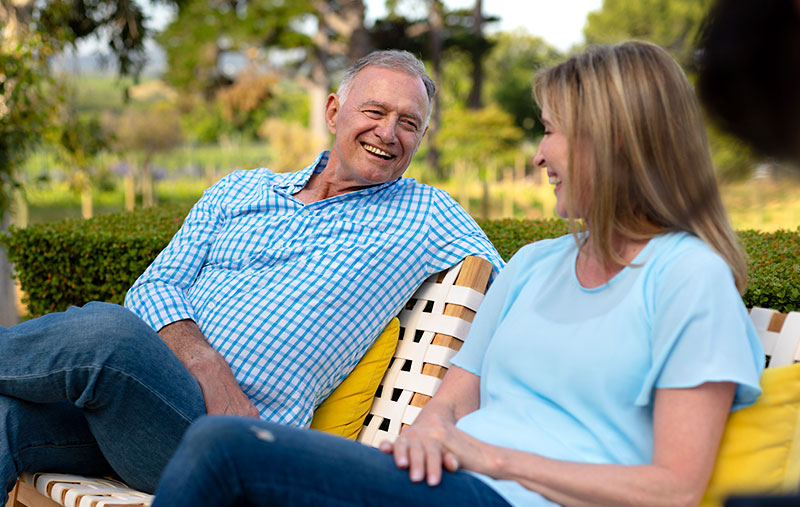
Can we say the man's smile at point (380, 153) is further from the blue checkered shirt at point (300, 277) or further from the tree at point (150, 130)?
the tree at point (150, 130)

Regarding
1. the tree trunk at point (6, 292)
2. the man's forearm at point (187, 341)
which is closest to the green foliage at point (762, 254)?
the man's forearm at point (187, 341)

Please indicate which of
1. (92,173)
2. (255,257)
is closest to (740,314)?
(255,257)

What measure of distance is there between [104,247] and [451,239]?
2635mm

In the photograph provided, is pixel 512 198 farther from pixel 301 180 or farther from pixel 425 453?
pixel 425 453

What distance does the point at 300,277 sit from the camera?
2.78 metres

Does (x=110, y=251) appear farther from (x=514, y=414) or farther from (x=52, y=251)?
(x=514, y=414)

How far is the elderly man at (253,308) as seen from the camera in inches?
89.0

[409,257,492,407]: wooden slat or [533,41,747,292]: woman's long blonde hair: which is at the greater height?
[533,41,747,292]: woman's long blonde hair

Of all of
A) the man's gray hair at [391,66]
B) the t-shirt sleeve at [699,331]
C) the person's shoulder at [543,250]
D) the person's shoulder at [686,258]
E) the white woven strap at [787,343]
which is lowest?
the white woven strap at [787,343]

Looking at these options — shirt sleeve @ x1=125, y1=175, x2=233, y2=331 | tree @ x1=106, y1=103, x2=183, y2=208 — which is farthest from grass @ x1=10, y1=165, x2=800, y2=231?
tree @ x1=106, y1=103, x2=183, y2=208

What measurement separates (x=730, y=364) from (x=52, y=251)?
4.40 metres

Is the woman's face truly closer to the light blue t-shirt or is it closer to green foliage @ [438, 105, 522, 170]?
the light blue t-shirt

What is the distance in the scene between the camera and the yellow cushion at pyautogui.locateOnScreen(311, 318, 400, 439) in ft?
9.07

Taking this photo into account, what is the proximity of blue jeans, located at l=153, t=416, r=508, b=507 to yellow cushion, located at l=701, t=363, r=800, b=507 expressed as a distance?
25.7 inches
